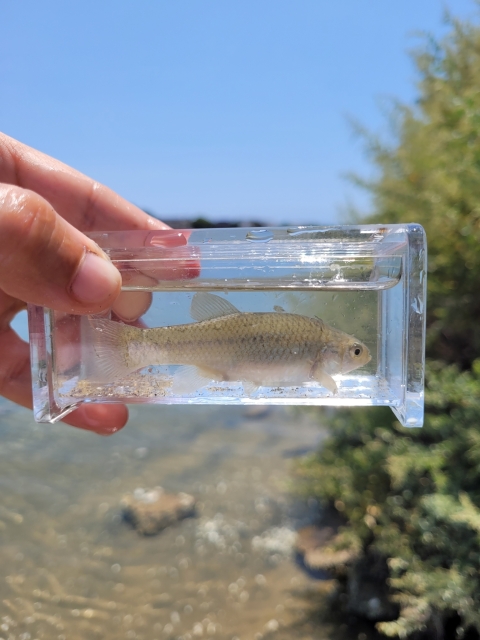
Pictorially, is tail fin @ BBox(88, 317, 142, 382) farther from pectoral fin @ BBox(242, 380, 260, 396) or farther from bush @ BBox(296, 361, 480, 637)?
bush @ BBox(296, 361, 480, 637)

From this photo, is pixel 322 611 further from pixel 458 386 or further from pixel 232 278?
pixel 232 278

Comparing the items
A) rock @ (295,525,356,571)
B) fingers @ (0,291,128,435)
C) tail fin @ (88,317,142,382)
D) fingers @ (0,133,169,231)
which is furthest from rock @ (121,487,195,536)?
tail fin @ (88,317,142,382)

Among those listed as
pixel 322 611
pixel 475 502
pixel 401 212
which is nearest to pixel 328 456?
pixel 322 611

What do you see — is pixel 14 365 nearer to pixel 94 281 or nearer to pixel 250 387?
pixel 94 281

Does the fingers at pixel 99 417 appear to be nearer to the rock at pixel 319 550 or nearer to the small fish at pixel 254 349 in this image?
the small fish at pixel 254 349

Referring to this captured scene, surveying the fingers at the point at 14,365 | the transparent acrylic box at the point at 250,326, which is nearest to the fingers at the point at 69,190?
the fingers at the point at 14,365

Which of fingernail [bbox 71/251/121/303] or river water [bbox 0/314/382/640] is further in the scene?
river water [bbox 0/314/382/640]
